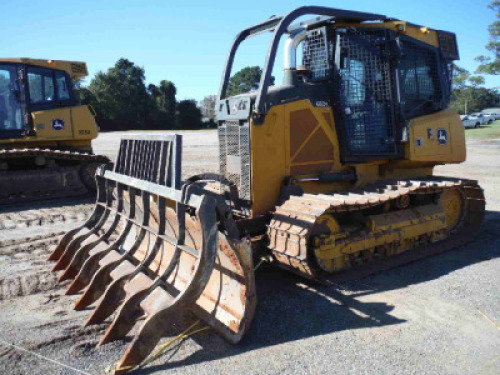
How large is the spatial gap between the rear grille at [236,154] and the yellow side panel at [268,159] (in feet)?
0.27

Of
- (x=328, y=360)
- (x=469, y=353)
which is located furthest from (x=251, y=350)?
(x=469, y=353)

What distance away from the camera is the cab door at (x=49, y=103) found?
35.6 feet

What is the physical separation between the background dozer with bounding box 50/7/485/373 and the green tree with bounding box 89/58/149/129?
48922 mm

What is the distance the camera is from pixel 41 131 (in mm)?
11008

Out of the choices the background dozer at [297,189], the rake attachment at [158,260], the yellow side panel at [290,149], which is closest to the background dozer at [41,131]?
the background dozer at [297,189]

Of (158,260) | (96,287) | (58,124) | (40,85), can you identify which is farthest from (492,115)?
(96,287)

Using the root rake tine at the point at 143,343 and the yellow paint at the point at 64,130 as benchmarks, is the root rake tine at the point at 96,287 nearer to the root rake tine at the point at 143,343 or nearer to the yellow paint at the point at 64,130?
the root rake tine at the point at 143,343

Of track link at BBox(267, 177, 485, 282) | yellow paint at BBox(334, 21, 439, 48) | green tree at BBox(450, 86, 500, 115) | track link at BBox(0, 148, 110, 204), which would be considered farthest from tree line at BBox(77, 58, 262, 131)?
track link at BBox(267, 177, 485, 282)

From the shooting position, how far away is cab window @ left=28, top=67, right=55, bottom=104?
10.8m

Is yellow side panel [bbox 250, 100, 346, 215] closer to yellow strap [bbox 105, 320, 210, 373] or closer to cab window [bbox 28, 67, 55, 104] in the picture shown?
yellow strap [bbox 105, 320, 210, 373]

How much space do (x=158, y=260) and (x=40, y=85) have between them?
28.0 feet

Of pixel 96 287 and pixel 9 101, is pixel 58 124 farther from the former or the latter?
pixel 96 287

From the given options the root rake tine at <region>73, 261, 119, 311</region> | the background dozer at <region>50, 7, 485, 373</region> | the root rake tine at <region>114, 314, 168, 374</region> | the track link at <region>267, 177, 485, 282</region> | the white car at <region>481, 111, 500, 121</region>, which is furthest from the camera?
the white car at <region>481, 111, 500, 121</region>

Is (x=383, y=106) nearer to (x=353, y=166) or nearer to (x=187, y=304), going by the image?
(x=353, y=166)
